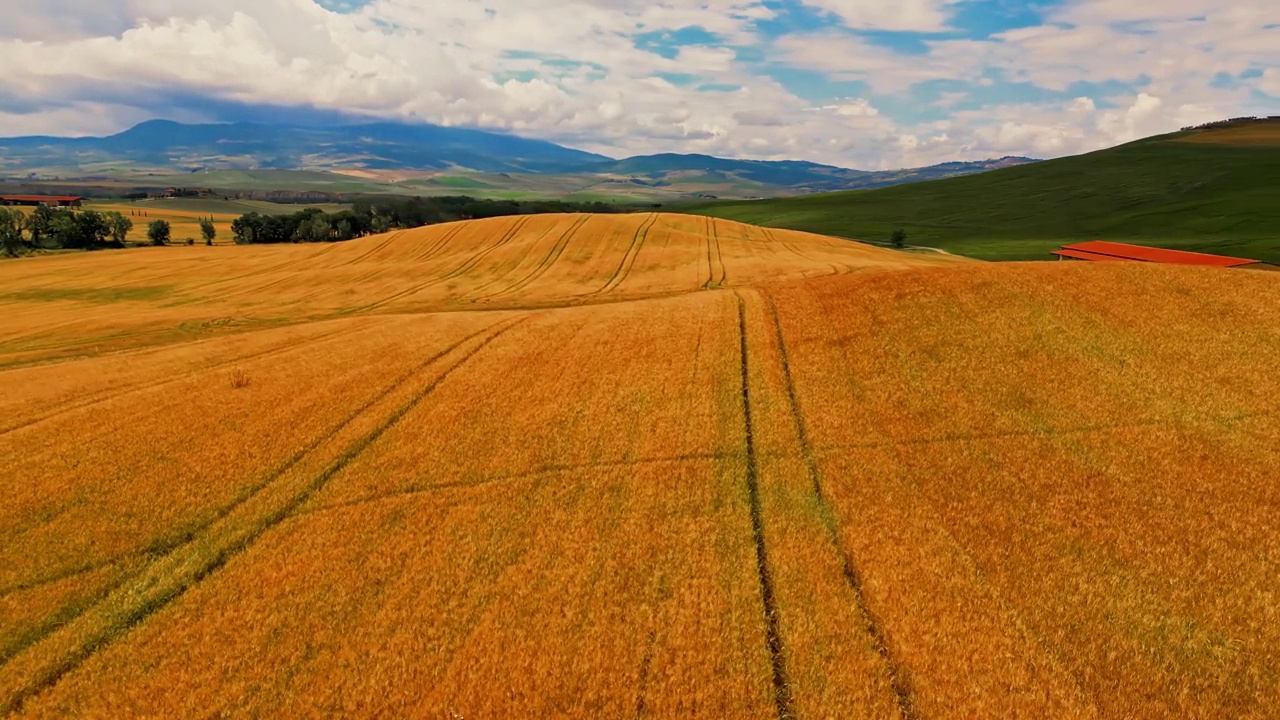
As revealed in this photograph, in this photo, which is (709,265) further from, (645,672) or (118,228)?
(118,228)

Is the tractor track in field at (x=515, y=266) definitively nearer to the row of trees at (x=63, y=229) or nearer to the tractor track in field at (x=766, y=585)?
the tractor track in field at (x=766, y=585)

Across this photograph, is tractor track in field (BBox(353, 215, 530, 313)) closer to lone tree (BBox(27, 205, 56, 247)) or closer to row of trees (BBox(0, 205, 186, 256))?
row of trees (BBox(0, 205, 186, 256))

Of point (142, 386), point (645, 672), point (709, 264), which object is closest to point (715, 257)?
point (709, 264)

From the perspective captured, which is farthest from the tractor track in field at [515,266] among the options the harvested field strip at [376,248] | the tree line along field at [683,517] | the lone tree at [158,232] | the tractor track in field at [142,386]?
the lone tree at [158,232]

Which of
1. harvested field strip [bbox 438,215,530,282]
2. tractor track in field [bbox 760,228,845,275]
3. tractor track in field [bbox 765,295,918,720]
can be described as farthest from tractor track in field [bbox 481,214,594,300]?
tractor track in field [bbox 765,295,918,720]

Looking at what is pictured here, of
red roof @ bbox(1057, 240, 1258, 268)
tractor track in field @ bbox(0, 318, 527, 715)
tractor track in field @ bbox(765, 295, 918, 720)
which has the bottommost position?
tractor track in field @ bbox(0, 318, 527, 715)

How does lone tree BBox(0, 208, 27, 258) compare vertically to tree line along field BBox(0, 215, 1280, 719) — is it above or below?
above

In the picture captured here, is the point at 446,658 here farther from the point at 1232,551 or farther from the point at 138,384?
the point at 138,384
